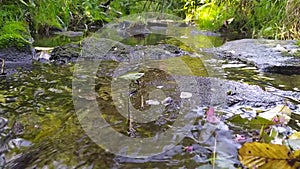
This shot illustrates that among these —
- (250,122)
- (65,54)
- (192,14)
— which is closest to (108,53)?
(65,54)

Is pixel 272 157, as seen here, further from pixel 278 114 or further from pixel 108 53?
pixel 108 53

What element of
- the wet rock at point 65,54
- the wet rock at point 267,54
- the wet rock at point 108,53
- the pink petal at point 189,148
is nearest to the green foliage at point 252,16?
the wet rock at point 267,54

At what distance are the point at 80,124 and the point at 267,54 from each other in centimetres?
222

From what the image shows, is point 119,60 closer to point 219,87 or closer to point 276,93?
point 219,87

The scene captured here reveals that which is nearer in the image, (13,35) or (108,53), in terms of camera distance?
(13,35)

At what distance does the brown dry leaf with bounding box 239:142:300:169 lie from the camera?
910 millimetres

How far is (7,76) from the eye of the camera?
6.97ft

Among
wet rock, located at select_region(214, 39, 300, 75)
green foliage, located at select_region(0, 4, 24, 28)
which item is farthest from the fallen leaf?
green foliage, located at select_region(0, 4, 24, 28)

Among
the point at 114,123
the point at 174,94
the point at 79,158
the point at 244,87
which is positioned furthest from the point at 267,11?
the point at 79,158

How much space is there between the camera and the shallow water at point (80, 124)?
1.06 meters

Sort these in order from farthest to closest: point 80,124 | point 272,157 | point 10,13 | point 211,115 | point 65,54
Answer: point 10,13, point 65,54, point 80,124, point 211,115, point 272,157

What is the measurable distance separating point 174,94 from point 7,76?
3.69 feet

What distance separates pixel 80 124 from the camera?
4.42 feet

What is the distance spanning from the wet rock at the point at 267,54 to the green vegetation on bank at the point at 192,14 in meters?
0.67
